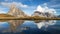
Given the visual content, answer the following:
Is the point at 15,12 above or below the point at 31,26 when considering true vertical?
above

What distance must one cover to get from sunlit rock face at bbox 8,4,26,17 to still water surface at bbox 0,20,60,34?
10 centimetres

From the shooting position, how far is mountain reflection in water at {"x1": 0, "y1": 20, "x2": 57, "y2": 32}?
3.14 m

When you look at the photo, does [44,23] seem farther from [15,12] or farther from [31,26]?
[15,12]

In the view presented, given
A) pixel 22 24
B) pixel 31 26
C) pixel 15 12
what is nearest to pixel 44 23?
pixel 31 26

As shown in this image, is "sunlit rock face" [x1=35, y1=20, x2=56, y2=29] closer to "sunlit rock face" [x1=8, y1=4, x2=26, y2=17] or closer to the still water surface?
the still water surface

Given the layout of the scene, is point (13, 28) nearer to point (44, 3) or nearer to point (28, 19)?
point (28, 19)

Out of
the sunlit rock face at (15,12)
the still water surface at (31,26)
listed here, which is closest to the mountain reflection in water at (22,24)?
the still water surface at (31,26)

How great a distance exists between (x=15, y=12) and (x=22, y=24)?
0.22 metres

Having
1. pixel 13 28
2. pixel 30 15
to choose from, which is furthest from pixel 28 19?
pixel 13 28

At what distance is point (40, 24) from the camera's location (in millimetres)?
3168

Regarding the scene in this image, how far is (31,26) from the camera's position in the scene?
124 inches

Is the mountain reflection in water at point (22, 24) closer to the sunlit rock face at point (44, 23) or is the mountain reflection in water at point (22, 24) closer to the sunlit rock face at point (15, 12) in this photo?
the sunlit rock face at point (44, 23)

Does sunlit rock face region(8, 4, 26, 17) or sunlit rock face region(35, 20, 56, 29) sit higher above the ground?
sunlit rock face region(8, 4, 26, 17)

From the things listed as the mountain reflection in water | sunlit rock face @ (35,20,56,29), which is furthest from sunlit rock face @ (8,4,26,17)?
sunlit rock face @ (35,20,56,29)
